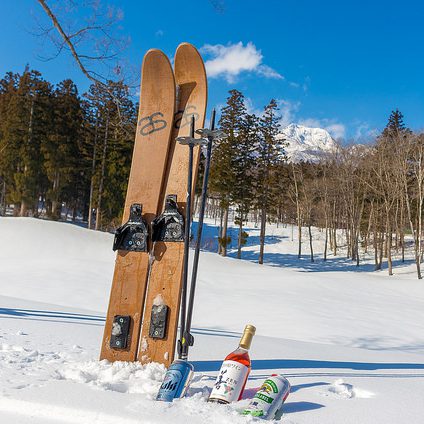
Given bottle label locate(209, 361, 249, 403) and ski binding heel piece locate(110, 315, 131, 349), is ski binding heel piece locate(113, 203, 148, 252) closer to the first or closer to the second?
ski binding heel piece locate(110, 315, 131, 349)

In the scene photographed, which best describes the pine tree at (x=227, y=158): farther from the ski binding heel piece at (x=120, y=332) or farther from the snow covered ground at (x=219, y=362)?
the ski binding heel piece at (x=120, y=332)

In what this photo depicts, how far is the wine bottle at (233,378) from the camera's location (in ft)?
5.91

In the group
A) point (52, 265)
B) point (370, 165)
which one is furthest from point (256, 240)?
point (52, 265)

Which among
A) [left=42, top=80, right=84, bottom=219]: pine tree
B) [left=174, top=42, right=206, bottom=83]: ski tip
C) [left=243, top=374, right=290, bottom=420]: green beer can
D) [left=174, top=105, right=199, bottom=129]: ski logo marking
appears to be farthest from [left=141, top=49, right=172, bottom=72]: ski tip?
[left=42, top=80, right=84, bottom=219]: pine tree

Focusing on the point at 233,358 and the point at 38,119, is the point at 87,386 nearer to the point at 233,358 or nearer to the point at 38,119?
the point at 233,358

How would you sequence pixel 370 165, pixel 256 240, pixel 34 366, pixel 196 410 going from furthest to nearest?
pixel 256 240 < pixel 370 165 < pixel 34 366 < pixel 196 410

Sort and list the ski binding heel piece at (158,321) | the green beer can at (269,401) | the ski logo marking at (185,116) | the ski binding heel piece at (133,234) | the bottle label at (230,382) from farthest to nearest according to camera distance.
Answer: the ski logo marking at (185,116)
the ski binding heel piece at (133,234)
the ski binding heel piece at (158,321)
the bottle label at (230,382)
the green beer can at (269,401)

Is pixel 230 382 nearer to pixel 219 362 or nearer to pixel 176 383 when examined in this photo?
pixel 176 383

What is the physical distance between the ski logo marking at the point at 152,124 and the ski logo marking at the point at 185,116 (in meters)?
0.10

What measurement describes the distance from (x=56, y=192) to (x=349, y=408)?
82.5ft

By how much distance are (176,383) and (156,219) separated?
1154mm

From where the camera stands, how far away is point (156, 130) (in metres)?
2.92

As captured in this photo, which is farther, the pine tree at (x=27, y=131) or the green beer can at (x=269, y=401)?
the pine tree at (x=27, y=131)

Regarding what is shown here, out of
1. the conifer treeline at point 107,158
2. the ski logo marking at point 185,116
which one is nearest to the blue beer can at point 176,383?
the ski logo marking at point 185,116
